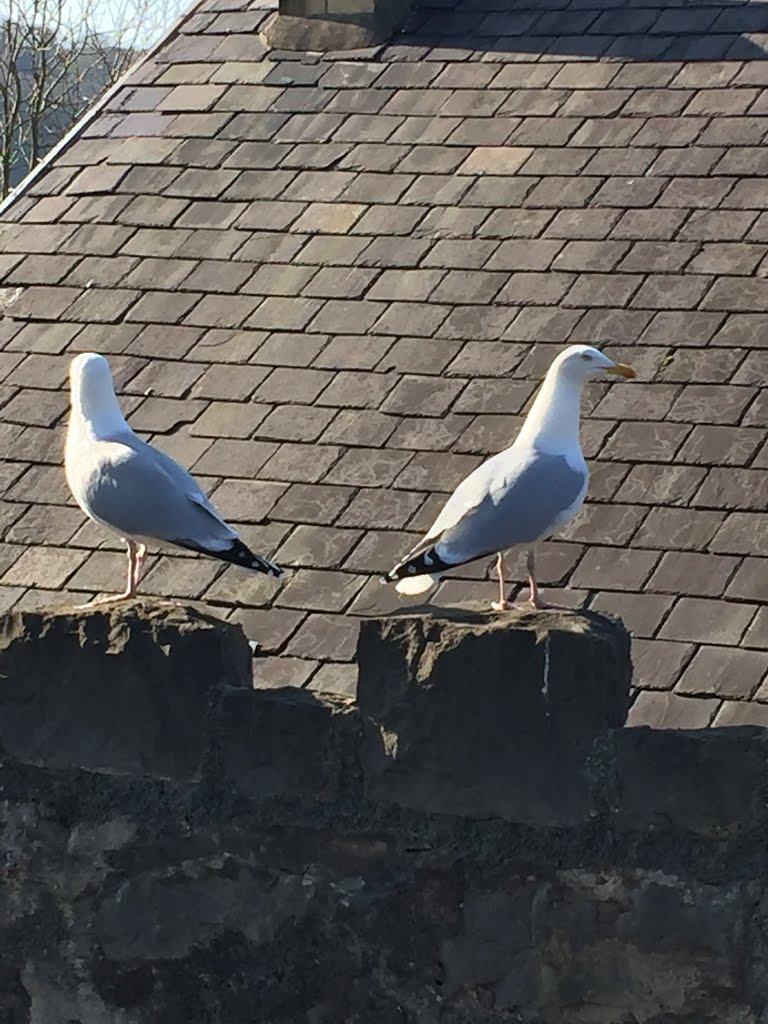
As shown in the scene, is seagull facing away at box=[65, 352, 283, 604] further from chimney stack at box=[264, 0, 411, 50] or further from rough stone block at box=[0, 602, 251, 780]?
chimney stack at box=[264, 0, 411, 50]

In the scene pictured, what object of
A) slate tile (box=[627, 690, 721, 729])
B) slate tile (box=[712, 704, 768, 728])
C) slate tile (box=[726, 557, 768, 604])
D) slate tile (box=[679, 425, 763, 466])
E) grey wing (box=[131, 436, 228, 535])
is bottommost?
slate tile (box=[726, 557, 768, 604])

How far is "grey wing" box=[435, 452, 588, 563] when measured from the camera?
4.56 metres

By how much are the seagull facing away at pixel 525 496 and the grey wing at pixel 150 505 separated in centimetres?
53

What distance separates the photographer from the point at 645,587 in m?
6.63

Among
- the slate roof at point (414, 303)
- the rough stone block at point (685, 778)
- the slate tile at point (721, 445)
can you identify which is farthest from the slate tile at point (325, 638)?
the rough stone block at point (685, 778)

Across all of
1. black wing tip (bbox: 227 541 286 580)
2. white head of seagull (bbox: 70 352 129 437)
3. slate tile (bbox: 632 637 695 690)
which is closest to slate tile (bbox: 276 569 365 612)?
slate tile (bbox: 632 637 695 690)

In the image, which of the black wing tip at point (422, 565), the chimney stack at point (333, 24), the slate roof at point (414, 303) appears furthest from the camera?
the chimney stack at point (333, 24)

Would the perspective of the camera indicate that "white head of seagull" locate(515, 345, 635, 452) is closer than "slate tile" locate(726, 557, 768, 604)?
Yes

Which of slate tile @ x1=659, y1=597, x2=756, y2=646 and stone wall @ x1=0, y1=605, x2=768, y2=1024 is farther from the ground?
stone wall @ x1=0, y1=605, x2=768, y2=1024

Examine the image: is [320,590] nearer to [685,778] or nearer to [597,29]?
[685,778]

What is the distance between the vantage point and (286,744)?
3475mm

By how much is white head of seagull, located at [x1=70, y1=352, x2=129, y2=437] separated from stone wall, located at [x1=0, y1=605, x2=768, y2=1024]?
4.92 ft

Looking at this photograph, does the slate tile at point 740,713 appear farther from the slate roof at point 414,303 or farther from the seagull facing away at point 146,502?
the seagull facing away at point 146,502

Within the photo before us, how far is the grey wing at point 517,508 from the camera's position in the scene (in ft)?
15.0
